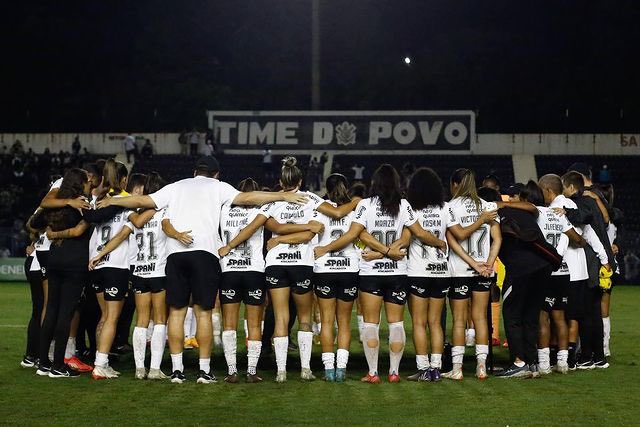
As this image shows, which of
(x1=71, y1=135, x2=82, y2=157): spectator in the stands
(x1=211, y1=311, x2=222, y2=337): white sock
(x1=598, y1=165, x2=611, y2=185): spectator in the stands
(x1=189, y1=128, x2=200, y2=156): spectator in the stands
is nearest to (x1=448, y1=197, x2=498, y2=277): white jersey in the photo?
(x1=211, y1=311, x2=222, y2=337): white sock

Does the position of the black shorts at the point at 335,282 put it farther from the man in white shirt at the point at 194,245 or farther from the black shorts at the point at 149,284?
the black shorts at the point at 149,284

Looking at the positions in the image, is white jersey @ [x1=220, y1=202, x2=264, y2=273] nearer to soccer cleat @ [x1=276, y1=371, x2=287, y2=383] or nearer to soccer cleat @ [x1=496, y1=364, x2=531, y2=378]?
soccer cleat @ [x1=276, y1=371, x2=287, y2=383]

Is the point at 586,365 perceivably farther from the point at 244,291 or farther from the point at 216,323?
the point at 216,323

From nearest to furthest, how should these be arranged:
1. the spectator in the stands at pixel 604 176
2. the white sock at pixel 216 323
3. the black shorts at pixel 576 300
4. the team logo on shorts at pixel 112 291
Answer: the team logo on shorts at pixel 112 291 → the black shorts at pixel 576 300 → the white sock at pixel 216 323 → the spectator in the stands at pixel 604 176

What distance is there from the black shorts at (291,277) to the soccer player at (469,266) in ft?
5.37

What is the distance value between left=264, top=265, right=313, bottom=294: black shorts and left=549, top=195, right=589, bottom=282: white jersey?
3108 mm

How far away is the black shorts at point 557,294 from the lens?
42.6ft

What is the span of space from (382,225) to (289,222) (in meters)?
1.01

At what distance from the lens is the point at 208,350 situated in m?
12.0

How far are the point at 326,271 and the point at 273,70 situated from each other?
173 feet

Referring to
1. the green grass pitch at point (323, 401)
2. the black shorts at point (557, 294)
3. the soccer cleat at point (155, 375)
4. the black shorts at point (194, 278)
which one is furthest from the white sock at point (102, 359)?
the black shorts at point (557, 294)

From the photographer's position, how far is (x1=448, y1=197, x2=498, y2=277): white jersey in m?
12.4

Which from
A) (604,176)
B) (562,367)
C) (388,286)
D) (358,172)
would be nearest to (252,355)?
(388,286)

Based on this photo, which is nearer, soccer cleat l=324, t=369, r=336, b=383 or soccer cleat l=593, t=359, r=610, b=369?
soccer cleat l=324, t=369, r=336, b=383
